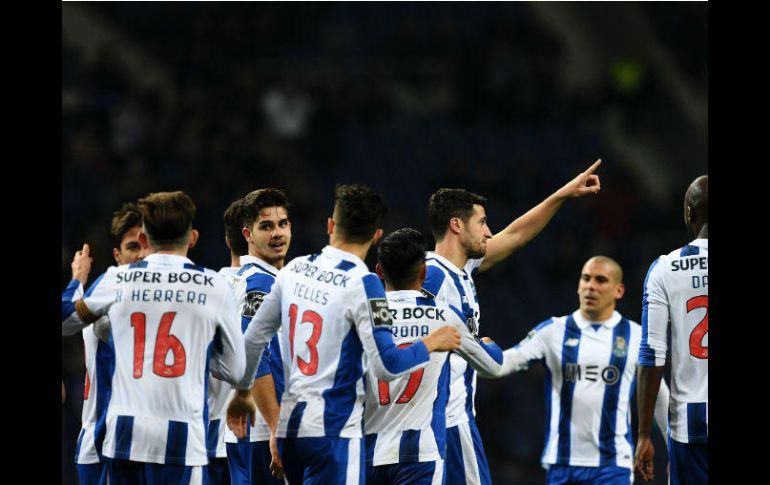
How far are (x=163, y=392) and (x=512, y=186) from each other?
12132 millimetres

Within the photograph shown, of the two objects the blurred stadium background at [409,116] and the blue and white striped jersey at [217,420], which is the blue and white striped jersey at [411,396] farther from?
the blurred stadium background at [409,116]

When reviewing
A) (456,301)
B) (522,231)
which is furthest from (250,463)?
(522,231)

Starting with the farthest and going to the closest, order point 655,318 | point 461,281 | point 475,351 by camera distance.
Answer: point 461,281, point 655,318, point 475,351

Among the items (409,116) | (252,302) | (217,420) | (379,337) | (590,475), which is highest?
(409,116)

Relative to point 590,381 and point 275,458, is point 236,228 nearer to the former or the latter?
point 275,458

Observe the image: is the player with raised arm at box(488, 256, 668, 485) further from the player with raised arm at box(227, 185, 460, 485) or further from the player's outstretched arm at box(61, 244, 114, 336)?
the player's outstretched arm at box(61, 244, 114, 336)

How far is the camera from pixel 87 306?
16.7ft

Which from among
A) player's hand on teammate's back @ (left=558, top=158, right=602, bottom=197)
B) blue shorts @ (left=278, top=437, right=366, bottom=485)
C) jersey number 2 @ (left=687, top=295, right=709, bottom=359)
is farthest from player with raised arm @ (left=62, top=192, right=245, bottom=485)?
player's hand on teammate's back @ (left=558, top=158, right=602, bottom=197)

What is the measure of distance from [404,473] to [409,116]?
13.5 metres

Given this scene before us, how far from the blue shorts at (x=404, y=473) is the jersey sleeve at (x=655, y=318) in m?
1.34

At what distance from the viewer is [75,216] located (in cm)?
1560

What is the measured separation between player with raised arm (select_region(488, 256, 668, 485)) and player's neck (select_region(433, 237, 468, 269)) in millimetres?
1599

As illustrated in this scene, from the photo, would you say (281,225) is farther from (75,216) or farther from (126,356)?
(75,216)

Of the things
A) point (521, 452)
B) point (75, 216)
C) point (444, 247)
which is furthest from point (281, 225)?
point (75, 216)
